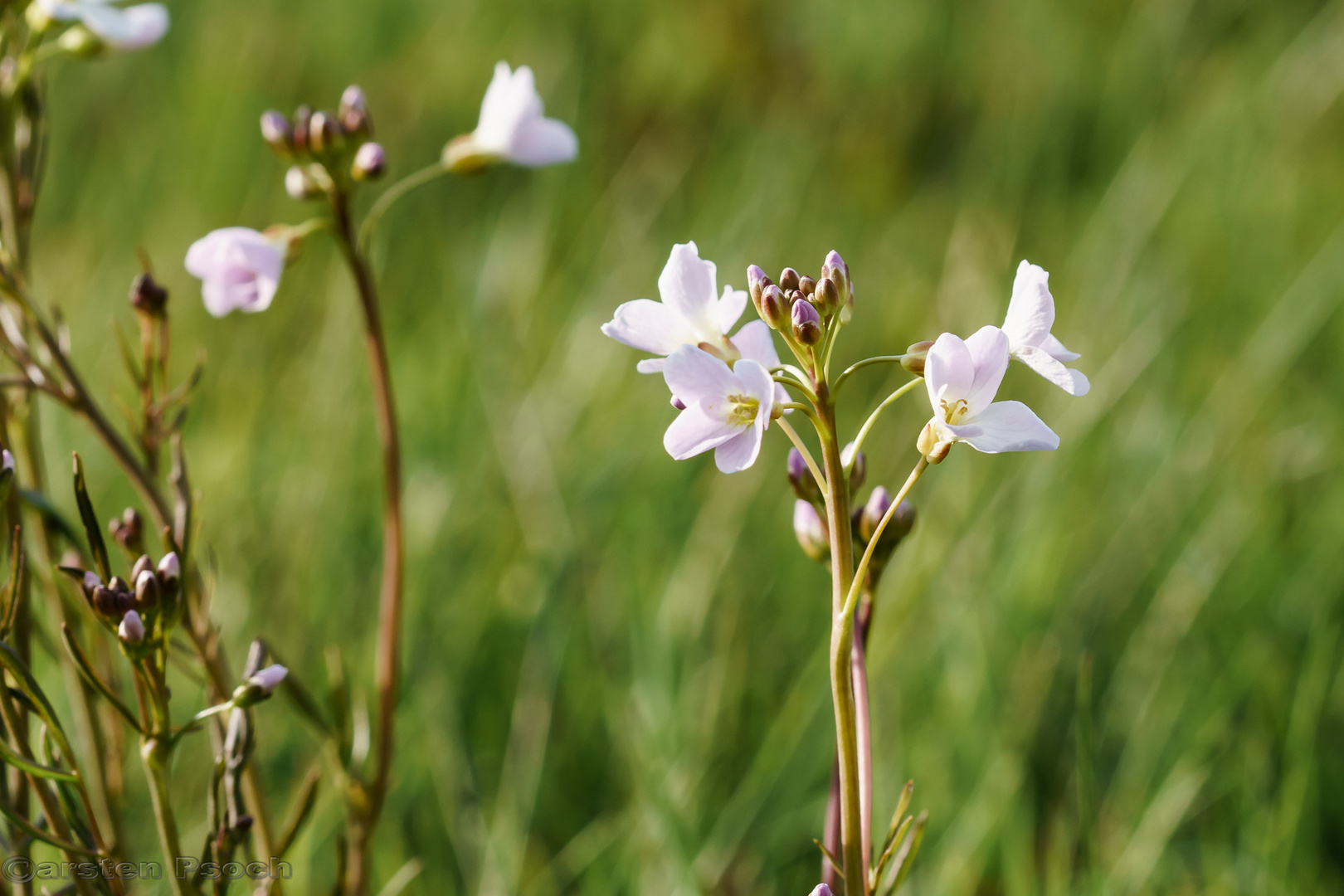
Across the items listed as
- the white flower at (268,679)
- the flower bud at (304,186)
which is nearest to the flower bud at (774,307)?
the white flower at (268,679)

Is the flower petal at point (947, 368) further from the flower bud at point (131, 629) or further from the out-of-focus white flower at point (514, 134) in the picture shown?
the out-of-focus white flower at point (514, 134)

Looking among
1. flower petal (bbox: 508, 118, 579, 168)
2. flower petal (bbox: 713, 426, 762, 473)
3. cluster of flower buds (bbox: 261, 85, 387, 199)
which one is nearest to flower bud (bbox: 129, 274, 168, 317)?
cluster of flower buds (bbox: 261, 85, 387, 199)

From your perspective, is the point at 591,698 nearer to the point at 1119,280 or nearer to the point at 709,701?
the point at 709,701

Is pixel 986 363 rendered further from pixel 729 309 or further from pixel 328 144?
pixel 328 144

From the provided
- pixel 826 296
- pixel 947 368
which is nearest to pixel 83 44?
pixel 826 296

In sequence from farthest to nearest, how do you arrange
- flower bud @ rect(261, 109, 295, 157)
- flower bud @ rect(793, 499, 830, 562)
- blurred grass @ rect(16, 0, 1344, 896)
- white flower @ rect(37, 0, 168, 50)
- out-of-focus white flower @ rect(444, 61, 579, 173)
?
blurred grass @ rect(16, 0, 1344, 896) → out-of-focus white flower @ rect(444, 61, 579, 173) → flower bud @ rect(261, 109, 295, 157) → white flower @ rect(37, 0, 168, 50) → flower bud @ rect(793, 499, 830, 562)

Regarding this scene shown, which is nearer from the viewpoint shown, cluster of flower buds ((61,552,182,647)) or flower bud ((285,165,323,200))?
cluster of flower buds ((61,552,182,647))

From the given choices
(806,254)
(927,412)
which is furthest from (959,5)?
(927,412)

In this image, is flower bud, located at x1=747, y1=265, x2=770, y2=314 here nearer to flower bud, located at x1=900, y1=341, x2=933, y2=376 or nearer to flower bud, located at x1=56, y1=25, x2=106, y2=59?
flower bud, located at x1=900, y1=341, x2=933, y2=376
